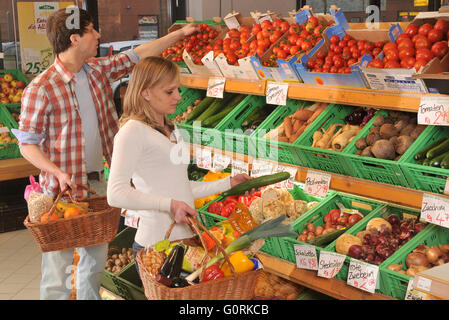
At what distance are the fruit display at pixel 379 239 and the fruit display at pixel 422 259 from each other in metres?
0.11

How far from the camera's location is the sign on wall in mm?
6352

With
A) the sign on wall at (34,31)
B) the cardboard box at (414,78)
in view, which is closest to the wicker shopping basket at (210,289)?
the cardboard box at (414,78)

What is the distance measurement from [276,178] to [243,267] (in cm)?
98

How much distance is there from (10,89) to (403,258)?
4916 millimetres

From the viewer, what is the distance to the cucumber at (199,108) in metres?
4.74

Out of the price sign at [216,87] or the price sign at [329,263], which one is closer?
the price sign at [329,263]

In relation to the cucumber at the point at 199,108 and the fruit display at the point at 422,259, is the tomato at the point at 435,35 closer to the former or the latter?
the fruit display at the point at 422,259

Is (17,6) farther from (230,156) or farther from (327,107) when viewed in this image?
(327,107)

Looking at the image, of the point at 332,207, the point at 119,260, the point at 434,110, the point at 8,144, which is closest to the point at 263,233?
the point at 434,110

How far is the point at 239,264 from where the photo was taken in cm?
229

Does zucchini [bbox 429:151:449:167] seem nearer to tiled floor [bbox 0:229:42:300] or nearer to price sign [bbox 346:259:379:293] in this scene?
price sign [bbox 346:259:379:293]

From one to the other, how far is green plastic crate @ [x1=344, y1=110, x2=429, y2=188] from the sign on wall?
444 centimetres

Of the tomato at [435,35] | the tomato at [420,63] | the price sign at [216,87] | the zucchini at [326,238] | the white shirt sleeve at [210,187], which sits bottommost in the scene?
the zucchini at [326,238]
